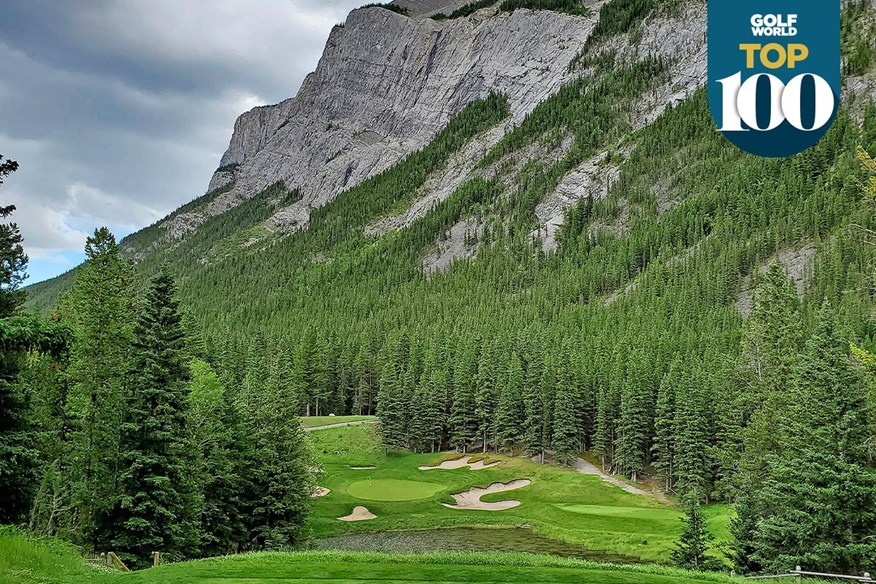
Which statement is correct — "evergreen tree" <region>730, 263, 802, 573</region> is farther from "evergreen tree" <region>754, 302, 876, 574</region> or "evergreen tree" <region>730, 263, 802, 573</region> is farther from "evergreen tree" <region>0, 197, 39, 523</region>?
"evergreen tree" <region>0, 197, 39, 523</region>

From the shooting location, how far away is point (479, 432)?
82.5 metres

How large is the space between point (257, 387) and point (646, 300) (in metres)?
104

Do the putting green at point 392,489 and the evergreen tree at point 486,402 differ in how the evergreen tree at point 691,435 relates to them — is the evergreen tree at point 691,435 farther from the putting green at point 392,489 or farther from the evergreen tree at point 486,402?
the putting green at point 392,489

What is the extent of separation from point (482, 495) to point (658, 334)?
5439cm

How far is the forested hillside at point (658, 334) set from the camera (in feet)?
82.4

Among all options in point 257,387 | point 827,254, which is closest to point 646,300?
point 827,254

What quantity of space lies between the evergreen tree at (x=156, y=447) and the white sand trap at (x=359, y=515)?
88.9 ft

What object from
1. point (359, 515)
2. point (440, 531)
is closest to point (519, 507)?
point (440, 531)

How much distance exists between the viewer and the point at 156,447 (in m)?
27.5

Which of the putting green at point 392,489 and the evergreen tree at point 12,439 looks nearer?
the evergreen tree at point 12,439

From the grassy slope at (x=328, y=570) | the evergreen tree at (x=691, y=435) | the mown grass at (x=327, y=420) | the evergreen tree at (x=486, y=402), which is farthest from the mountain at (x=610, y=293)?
the grassy slope at (x=328, y=570)

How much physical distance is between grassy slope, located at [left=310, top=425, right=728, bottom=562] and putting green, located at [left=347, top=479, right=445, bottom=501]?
1.63 feet

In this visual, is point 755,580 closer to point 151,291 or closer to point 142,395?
point 142,395

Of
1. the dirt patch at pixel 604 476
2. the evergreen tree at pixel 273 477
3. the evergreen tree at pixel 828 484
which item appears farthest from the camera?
the dirt patch at pixel 604 476
